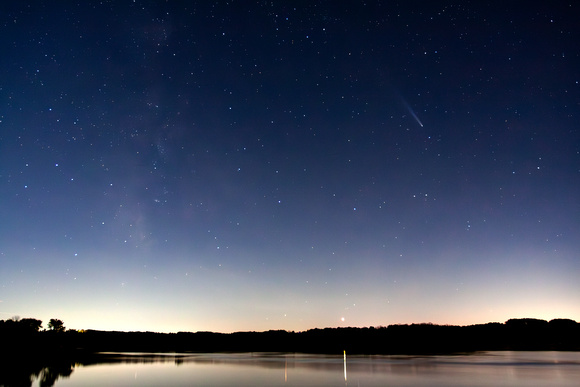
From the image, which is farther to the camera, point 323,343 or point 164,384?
point 323,343

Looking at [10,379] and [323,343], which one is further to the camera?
[323,343]

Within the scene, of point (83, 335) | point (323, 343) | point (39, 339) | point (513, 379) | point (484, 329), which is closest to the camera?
point (513, 379)

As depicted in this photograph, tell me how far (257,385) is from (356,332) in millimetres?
102344

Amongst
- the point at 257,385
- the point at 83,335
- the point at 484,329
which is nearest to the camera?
the point at 257,385

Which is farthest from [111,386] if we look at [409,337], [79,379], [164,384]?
[409,337]

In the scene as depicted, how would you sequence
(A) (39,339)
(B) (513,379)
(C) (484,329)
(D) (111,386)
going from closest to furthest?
(D) (111,386), (B) (513,379), (A) (39,339), (C) (484,329)

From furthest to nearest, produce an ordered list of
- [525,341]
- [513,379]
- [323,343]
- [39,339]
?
[323,343] → [525,341] → [39,339] → [513,379]

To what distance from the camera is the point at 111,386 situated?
17547mm

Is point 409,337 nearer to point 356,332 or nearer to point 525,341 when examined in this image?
point 356,332

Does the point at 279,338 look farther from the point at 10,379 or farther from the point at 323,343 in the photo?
the point at 10,379

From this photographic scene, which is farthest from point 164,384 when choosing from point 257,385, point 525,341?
point 525,341

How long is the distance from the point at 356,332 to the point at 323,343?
34.8 ft

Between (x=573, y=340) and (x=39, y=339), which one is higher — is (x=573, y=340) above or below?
below

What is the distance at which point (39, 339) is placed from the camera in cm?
5997
